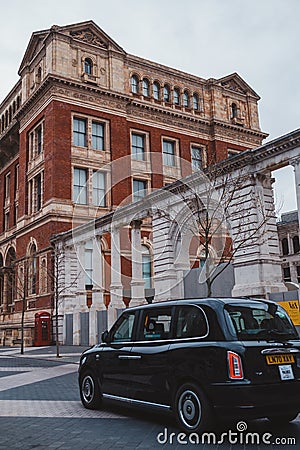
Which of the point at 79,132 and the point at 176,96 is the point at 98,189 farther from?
the point at 176,96

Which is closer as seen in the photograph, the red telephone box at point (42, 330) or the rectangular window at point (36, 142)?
the red telephone box at point (42, 330)

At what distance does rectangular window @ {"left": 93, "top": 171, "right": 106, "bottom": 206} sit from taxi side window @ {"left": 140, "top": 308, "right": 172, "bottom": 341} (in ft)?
102

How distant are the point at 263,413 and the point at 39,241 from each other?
3247 centimetres

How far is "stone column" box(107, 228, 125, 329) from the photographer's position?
26156 mm

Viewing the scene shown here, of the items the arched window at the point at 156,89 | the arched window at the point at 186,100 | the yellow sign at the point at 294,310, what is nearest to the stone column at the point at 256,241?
the yellow sign at the point at 294,310

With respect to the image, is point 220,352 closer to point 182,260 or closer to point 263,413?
point 263,413

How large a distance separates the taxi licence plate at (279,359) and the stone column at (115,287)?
65.4 feet

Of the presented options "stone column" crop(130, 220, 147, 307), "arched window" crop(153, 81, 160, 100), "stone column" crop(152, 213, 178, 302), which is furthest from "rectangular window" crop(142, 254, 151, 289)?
"arched window" crop(153, 81, 160, 100)

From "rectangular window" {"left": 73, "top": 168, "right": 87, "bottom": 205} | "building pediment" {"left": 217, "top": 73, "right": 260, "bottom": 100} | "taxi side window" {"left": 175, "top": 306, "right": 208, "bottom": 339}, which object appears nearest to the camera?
"taxi side window" {"left": 175, "top": 306, "right": 208, "bottom": 339}

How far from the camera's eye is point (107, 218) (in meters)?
28.7

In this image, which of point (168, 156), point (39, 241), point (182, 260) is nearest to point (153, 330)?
point (182, 260)

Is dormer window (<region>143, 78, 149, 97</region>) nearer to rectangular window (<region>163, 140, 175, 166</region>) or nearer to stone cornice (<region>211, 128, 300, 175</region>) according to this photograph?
rectangular window (<region>163, 140, 175, 166</region>)

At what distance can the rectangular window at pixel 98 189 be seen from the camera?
38.7 metres

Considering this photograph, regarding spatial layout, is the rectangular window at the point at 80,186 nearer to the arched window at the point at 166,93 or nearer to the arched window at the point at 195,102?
the arched window at the point at 166,93
